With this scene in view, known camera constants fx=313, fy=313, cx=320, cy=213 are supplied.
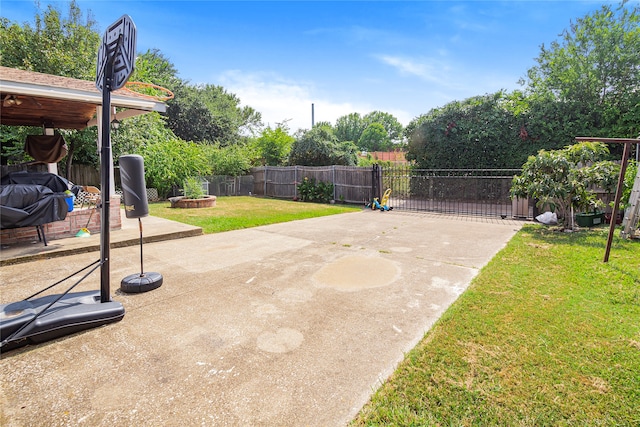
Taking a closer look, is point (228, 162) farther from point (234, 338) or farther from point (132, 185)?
point (234, 338)

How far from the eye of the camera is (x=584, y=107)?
1127 cm

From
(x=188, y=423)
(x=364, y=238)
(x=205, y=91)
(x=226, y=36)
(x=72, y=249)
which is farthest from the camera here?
(x=205, y=91)

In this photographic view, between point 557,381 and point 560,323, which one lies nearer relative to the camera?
point 557,381

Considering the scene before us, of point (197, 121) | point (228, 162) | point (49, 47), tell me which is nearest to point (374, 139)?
point (197, 121)

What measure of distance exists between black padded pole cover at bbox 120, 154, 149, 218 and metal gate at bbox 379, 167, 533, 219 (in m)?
9.26

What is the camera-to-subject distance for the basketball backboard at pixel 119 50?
261 cm

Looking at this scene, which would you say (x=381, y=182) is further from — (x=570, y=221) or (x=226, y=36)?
(x=226, y=36)

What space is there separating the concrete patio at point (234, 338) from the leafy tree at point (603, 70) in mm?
9623

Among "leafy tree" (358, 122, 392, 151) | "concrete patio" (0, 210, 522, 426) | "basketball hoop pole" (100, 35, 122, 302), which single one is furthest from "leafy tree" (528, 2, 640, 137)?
"leafy tree" (358, 122, 392, 151)

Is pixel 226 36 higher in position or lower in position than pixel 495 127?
higher

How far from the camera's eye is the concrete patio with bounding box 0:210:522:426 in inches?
69.0

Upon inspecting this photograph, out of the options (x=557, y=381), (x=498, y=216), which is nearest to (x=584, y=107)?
(x=498, y=216)

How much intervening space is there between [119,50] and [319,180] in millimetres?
11294

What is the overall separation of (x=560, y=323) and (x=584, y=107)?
1240 cm
